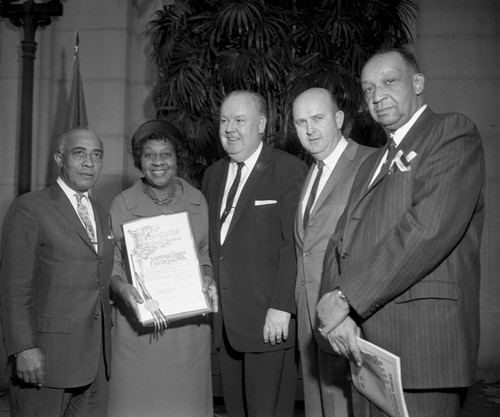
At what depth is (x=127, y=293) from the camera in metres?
2.73

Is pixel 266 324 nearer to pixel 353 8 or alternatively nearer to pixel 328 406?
pixel 328 406

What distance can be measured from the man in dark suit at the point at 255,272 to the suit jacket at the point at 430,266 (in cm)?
91

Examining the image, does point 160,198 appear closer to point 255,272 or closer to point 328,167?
point 255,272

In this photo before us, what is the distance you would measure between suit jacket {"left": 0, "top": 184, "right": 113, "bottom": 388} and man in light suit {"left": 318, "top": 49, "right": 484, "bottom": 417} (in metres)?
1.22

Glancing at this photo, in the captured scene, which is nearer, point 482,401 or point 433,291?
point 433,291

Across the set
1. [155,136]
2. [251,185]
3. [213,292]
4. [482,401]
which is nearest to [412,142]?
[251,185]

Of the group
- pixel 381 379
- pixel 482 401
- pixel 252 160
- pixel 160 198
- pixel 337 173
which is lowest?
pixel 482 401

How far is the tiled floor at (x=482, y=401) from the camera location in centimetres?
435

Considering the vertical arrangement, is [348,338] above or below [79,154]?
below

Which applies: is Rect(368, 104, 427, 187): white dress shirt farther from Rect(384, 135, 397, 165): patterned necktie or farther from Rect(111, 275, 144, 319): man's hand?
Rect(111, 275, 144, 319): man's hand

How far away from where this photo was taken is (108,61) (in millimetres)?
5801

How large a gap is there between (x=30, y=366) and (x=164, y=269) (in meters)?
0.77

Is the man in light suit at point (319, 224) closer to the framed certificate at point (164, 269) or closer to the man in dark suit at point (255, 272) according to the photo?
the man in dark suit at point (255, 272)

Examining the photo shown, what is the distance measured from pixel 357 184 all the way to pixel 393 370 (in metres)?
0.91
